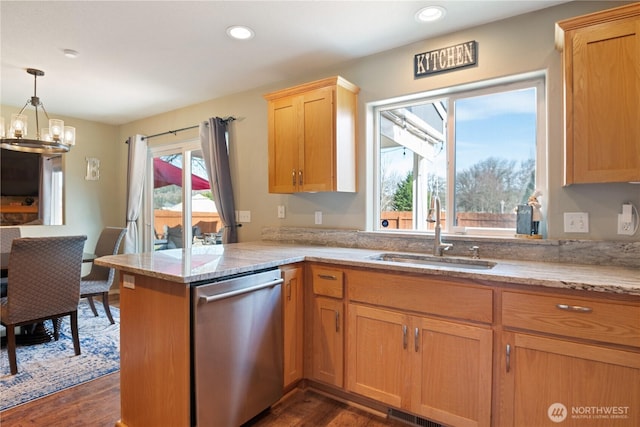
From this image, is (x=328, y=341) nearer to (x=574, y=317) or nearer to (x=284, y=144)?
(x=574, y=317)

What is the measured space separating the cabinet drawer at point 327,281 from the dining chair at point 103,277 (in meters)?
2.17

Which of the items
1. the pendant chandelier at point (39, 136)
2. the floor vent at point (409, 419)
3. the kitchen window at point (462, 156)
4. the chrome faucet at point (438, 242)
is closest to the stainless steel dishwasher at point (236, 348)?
the floor vent at point (409, 419)

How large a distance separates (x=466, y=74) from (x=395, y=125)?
0.67m

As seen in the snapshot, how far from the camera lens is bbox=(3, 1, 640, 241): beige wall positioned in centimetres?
198

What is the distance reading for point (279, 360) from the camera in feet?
6.74

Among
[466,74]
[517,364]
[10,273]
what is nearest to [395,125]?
[466,74]

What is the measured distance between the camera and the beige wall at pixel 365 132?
6.51 feet

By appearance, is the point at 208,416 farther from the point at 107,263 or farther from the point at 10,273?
the point at 10,273

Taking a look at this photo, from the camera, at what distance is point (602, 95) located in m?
1.68

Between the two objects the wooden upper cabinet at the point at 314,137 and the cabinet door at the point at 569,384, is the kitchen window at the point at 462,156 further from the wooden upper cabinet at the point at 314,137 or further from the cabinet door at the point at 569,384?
the cabinet door at the point at 569,384

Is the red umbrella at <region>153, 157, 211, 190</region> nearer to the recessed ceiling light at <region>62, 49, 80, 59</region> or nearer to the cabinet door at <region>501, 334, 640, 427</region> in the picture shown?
the recessed ceiling light at <region>62, 49, 80, 59</region>

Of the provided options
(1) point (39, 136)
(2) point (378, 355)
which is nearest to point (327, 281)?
(2) point (378, 355)

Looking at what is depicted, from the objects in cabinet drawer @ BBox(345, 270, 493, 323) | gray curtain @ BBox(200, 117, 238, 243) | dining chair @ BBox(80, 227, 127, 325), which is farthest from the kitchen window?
dining chair @ BBox(80, 227, 127, 325)

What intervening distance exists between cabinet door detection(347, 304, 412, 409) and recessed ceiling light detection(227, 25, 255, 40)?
189cm
